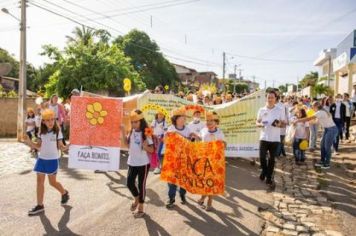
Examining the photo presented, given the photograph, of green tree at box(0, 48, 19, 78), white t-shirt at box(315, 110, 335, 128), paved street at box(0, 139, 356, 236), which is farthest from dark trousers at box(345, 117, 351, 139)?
green tree at box(0, 48, 19, 78)

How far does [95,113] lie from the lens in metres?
9.04

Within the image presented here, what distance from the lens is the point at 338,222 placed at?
6.45 m

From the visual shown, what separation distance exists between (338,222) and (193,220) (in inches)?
90.4

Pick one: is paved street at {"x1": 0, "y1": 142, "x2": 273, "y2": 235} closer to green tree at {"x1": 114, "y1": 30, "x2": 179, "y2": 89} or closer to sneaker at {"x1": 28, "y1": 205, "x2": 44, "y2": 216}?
sneaker at {"x1": 28, "y1": 205, "x2": 44, "y2": 216}

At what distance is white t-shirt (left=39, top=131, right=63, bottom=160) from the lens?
6.64 m

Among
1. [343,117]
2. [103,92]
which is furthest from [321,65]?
[343,117]

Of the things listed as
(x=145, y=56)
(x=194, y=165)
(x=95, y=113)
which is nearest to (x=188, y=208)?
(x=194, y=165)

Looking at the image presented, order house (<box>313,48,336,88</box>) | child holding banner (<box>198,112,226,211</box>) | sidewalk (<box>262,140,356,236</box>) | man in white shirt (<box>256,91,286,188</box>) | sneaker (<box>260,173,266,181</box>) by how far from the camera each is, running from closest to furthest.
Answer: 1. sidewalk (<box>262,140,356,236</box>)
2. child holding banner (<box>198,112,226,211</box>)
3. man in white shirt (<box>256,91,286,188</box>)
4. sneaker (<box>260,173,266,181</box>)
5. house (<box>313,48,336,88</box>)

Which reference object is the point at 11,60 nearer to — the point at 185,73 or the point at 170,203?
the point at 185,73

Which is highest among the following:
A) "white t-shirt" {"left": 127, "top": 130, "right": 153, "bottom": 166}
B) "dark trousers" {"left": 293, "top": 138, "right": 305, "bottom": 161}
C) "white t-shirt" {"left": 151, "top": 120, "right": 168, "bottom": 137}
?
"white t-shirt" {"left": 151, "top": 120, "right": 168, "bottom": 137}

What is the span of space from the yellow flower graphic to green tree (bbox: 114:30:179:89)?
42.7 m

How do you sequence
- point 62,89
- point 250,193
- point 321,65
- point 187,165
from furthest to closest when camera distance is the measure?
point 321,65, point 62,89, point 250,193, point 187,165

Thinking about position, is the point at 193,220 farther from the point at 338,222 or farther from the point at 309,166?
the point at 309,166

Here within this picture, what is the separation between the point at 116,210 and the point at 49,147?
1.52 m
